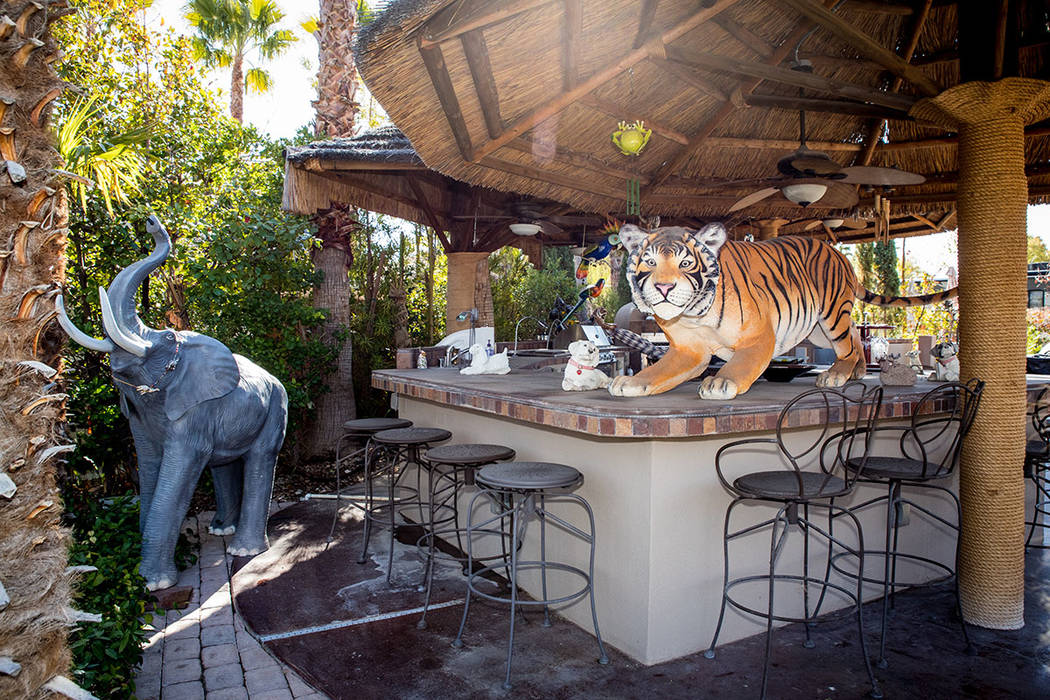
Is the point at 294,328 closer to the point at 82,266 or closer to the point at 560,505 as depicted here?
the point at 82,266

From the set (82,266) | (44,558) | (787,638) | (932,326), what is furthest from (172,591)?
(932,326)

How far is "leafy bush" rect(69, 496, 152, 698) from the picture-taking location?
7.32 ft

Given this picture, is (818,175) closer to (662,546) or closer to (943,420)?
(943,420)

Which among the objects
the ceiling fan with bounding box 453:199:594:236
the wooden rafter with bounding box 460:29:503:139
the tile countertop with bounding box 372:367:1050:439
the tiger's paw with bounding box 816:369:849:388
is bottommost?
the tile countertop with bounding box 372:367:1050:439

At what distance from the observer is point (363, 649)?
121 inches

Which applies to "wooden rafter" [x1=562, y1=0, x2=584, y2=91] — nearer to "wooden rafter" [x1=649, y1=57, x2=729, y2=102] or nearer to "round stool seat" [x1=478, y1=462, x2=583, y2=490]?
"wooden rafter" [x1=649, y1=57, x2=729, y2=102]

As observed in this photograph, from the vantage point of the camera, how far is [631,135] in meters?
4.50

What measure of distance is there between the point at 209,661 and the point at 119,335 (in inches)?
66.5

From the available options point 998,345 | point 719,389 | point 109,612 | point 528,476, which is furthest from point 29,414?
point 998,345

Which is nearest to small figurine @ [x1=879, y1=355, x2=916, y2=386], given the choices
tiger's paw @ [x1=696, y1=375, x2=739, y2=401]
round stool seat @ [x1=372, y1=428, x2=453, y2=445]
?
tiger's paw @ [x1=696, y1=375, x2=739, y2=401]

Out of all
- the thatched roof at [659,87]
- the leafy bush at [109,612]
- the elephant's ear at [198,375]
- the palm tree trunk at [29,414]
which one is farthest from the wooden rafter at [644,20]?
the leafy bush at [109,612]

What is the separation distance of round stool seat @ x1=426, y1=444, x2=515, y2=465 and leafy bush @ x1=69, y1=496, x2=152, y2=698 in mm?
1406

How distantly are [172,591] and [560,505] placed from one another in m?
2.23

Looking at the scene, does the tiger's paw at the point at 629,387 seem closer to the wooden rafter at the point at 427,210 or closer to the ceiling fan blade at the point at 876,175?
the ceiling fan blade at the point at 876,175
